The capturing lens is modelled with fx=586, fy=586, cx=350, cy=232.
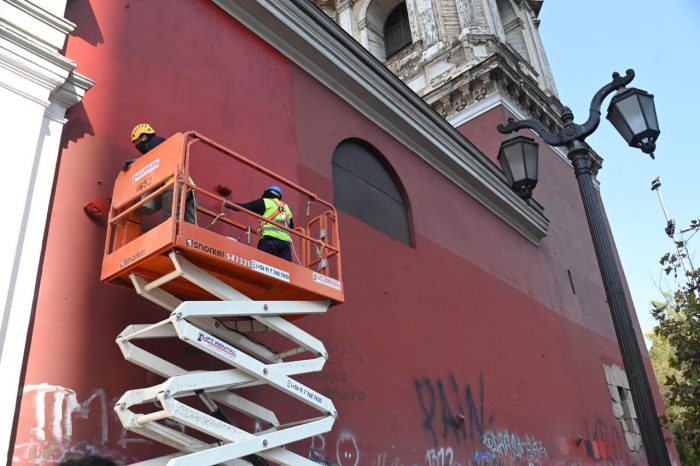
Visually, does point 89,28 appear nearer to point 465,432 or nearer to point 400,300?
point 400,300

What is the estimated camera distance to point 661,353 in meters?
35.1

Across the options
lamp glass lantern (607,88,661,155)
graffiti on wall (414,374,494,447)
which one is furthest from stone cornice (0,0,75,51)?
graffiti on wall (414,374,494,447)

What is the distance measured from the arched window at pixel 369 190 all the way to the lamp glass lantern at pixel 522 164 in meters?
2.44

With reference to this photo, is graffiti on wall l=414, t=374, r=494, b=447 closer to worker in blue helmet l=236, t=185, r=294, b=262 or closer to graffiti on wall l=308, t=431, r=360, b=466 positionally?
graffiti on wall l=308, t=431, r=360, b=466

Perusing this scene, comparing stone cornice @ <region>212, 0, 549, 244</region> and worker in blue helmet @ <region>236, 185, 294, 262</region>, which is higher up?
stone cornice @ <region>212, 0, 549, 244</region>

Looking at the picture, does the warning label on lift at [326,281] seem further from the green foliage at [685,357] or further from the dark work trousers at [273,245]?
the green foliage at [685,357]

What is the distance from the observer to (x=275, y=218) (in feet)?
17.2

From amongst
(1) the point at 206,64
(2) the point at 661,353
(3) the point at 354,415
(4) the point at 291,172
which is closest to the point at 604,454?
(3) the point at 354,415

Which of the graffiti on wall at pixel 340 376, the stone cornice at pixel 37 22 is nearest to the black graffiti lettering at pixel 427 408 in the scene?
the graffiti on wall at pixel 340 376

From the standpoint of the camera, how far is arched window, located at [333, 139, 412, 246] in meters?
8.47

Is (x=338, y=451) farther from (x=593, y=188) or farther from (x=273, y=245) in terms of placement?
(x=593, y=188)

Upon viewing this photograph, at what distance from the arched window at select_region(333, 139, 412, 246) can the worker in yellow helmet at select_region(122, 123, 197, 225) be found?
3.37 meters

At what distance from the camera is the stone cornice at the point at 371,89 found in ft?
25.6

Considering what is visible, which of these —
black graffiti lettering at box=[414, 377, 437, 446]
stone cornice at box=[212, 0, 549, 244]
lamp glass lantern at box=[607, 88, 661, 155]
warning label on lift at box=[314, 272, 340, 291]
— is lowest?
black graffiti lettering at box=[414, 377, 437, 446]
